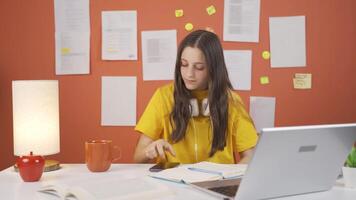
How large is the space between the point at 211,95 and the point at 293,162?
874 mm

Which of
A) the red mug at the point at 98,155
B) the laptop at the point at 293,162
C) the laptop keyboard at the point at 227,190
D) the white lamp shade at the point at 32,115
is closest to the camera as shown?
the laptop at the point at 293,162

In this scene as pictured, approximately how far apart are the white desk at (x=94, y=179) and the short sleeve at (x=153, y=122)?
0.35m

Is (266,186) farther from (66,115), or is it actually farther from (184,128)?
(66,115)

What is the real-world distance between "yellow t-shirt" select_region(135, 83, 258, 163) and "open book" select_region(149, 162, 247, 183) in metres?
0.40

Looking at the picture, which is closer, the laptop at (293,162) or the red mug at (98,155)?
the laptop at (293,162)

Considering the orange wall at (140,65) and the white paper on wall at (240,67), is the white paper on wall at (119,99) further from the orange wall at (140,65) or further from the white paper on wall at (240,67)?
the white paper on wall at (240,67)

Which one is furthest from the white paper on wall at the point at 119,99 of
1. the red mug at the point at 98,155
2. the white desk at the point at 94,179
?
the red mug at the point at 98,155

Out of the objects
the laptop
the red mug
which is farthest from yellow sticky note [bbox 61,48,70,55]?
the laptop

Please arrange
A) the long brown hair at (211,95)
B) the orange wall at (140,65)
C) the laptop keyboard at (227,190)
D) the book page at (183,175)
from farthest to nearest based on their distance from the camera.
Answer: the orange wall at (140,65), the long brown hair at (211,95), the book page at (183,175), the laptop keyboard at (227,190)

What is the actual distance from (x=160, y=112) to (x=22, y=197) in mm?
907

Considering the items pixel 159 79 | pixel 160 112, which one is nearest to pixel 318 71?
pixel 159 79

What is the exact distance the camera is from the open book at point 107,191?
1109 millimetres

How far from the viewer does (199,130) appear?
76.2 inches

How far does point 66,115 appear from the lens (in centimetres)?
266
